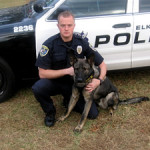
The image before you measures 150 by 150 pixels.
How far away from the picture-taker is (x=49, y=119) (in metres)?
3.15

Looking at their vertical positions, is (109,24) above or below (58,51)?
above

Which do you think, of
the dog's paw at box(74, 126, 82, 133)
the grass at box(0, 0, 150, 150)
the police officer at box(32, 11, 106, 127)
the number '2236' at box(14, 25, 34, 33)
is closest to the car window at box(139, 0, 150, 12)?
the police officer at box(32, 11, 106, 127)

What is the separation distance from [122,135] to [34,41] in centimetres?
181

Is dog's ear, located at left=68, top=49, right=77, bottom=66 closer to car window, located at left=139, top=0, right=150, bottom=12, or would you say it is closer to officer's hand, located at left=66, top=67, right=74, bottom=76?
officer's hand, located at left=66, top=67, right=74, bottom=76

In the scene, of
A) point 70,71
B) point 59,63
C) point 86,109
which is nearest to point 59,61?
point 59,63

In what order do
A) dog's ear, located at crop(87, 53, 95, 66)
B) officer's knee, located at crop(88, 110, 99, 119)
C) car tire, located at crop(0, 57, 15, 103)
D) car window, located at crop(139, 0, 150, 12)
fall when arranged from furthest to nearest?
1. car window, located at crop(139, 0, 150, 12)
2. car tire, located at crop(0, 57, 15, 103)
3. officer's knee, located at crop(88, 110, 99, 119)
4. dog's ear, located at crop(87, 53, 95, 66)

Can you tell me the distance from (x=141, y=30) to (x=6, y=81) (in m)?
2.25

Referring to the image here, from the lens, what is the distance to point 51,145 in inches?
109

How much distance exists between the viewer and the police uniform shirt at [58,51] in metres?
2.98

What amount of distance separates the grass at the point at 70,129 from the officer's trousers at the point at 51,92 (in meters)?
0.15

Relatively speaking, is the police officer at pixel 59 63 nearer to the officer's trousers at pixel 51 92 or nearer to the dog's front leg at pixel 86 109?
the officer's trousers at pixel 51 92

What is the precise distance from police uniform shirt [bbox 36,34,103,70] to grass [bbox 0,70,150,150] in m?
0.82

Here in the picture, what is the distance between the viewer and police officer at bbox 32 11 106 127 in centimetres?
292

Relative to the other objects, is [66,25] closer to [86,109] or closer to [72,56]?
[72,56]
